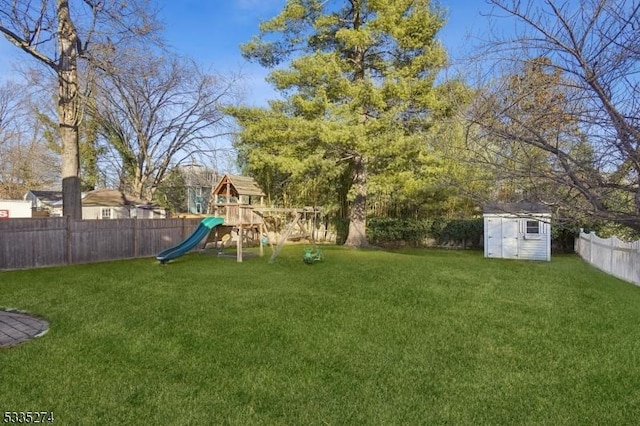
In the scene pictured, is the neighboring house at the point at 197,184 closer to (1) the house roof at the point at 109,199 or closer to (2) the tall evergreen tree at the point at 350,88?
(1) the house roof at the point at 109,199

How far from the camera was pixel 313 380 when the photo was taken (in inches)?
137

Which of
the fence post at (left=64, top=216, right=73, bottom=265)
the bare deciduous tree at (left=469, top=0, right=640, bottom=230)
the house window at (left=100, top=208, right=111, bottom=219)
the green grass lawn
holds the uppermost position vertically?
the bare deciduous tree at (left=469, top=0, right=640, bottom=230)

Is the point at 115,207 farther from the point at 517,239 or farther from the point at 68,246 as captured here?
the point at 517,239

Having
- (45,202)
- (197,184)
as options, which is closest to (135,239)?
(45,202)

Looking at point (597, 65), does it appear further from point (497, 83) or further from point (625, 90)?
point (497, 83)

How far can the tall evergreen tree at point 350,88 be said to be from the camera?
13438mm

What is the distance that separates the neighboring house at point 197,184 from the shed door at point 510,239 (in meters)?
16.8

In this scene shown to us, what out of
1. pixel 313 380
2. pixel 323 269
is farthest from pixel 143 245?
pixel 313 380

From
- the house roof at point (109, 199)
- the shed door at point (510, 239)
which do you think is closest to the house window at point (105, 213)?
the house roof at point (109, 199)

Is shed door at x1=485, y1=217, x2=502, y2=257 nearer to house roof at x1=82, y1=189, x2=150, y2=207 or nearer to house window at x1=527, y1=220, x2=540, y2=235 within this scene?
house window at x1=527, y1=220, x2=540, y2=235

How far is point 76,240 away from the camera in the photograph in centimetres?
1079

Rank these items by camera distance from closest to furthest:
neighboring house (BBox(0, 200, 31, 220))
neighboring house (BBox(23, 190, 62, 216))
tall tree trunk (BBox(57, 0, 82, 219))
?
tall tree trunk (BBox(57, 0, 82, 219)), neighboring house (BBox(0, 200, 31, 220)), neighboring house (BBox(23, 190, 62, 216))

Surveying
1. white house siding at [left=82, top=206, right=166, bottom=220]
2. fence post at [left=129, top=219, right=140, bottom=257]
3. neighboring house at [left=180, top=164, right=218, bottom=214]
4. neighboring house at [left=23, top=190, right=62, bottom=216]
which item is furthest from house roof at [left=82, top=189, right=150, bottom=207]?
fence post at [left=129, top=219, right=140, bottom=257]

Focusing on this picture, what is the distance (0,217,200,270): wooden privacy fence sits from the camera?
971 cm
